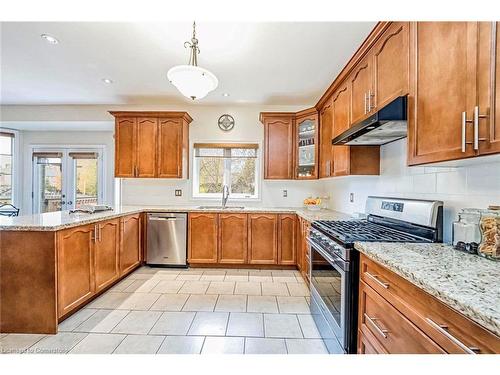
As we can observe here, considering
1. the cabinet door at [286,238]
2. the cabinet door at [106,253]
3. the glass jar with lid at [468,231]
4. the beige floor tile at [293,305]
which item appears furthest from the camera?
the cabinet door at [286,238]

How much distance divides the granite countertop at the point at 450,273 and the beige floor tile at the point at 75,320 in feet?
8.04

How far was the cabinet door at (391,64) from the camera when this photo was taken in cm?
168

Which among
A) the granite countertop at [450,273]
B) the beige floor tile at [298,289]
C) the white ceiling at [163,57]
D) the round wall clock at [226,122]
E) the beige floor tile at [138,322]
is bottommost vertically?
the beige floor tile at [298,289]

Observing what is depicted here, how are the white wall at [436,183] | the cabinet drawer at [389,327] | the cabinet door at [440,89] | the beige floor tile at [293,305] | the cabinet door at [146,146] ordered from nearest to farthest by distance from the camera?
the cabinet drawer at [389,327], the cabinet door at [440,89], the white wall at [436,183], the beige floor tile at [293,305], the cabinet door at [146,146]

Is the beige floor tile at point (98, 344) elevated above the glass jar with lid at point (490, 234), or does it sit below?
below

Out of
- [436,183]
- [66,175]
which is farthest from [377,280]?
[66,175]

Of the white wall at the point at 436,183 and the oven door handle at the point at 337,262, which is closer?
the white wall at the point at 436,183

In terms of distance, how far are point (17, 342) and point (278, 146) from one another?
362cm

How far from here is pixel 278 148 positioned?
13.7 ft

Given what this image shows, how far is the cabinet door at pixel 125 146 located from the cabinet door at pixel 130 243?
2.80ft

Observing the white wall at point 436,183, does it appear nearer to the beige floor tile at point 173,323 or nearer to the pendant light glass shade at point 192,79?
the pendant light glass shade at point 192,79

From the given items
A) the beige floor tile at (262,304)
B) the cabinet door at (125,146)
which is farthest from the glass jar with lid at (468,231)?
the cabinet door at (125,146)

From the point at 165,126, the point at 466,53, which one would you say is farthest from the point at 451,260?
the point at 165,126
